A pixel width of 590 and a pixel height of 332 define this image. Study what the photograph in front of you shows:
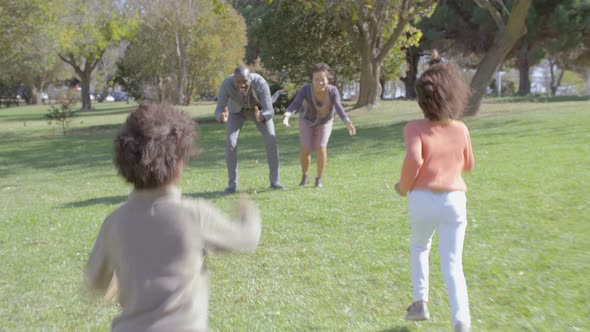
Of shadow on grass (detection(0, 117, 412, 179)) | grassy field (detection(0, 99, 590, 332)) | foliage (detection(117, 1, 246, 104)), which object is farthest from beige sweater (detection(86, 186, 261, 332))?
foliage (detection(117, 1, 246, 104))

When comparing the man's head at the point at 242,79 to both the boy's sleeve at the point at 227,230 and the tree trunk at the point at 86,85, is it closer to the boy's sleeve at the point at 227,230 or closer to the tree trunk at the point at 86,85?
the boy's sleeve at the point at 227,230

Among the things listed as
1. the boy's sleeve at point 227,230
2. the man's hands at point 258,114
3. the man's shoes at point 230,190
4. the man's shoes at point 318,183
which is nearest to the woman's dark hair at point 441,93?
the boy's sleeve at point 227,230

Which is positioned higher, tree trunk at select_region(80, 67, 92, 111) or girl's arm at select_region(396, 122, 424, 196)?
tree trunk at select_region(80, 67, 92, 111)

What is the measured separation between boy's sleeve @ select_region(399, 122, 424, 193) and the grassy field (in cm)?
109

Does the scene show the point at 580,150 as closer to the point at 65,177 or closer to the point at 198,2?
the point at 65,177

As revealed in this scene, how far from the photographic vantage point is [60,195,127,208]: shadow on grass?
9523 millimetres

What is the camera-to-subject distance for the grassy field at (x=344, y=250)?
449cm

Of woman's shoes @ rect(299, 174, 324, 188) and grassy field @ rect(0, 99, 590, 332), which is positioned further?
woman's shoes @ rect(299, 174, 324, 188)

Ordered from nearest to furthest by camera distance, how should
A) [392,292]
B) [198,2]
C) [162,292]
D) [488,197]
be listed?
[162,292]
[392,292]
[488,197]
[198,2]

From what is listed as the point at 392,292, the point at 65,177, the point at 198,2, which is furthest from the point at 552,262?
the point at 198,2

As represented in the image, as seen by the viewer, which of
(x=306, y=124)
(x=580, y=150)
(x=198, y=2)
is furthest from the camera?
Answer: (x=198, y=2)

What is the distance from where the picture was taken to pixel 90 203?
9688mm

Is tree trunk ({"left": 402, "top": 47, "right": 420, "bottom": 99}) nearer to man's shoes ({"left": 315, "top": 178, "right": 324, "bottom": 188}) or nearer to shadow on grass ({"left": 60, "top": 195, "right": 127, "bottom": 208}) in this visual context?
man's shoes ({"left": 315, "top": 178, "right": 324, "bottom": 188})

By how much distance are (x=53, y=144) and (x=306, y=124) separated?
15.5m
